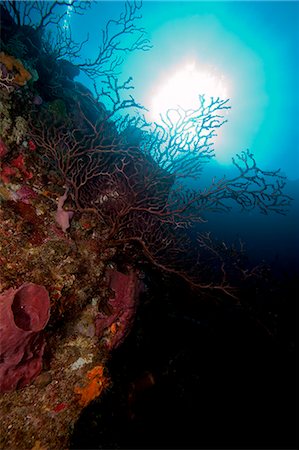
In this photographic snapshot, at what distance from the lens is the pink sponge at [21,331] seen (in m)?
2.40

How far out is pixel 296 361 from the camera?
3.79 m

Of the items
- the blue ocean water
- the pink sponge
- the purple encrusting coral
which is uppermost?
the blue ocean water

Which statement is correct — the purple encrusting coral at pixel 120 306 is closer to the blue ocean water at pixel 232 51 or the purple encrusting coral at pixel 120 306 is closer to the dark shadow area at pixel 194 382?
the dark shadow area at pixel 194 382

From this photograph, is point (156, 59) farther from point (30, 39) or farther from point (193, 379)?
point (193, 379)

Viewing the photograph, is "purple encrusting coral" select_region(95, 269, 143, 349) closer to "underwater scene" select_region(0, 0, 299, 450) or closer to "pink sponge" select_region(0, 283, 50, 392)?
"underwater scene" select_region(0, 0, 299, 450)

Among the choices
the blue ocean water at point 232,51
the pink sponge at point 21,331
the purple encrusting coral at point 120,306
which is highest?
the blue ocean water at point 232,51

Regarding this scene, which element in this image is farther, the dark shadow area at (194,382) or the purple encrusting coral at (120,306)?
the purple encrusting coral at (120,306)

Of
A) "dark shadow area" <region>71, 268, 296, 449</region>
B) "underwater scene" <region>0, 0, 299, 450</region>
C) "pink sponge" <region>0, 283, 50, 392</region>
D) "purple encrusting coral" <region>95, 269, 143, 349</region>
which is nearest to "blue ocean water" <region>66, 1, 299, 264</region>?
"underwater scene" <region>0, 0, 299, 450</region>

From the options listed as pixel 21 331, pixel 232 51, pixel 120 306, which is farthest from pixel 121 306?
pixel 232 51

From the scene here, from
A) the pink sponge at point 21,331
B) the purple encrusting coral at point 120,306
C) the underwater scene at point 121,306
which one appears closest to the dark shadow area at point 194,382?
the underwater scene at point 121,306

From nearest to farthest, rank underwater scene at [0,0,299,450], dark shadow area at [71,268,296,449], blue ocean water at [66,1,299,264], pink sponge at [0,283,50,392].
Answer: pink sponge at [0,283,50,392], underwater scene at [0,0,299,450], dark shadow area at [71,268,296,449], blue ocean water at [66,1,299,264]

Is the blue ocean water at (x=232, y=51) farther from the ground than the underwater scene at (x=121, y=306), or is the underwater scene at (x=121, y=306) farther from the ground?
the blue ocean water at (x=232, y=51)

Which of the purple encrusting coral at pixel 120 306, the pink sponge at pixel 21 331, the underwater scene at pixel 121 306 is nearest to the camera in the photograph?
the pink sponge at pixel 21 331

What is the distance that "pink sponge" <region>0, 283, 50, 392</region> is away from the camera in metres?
2.40
